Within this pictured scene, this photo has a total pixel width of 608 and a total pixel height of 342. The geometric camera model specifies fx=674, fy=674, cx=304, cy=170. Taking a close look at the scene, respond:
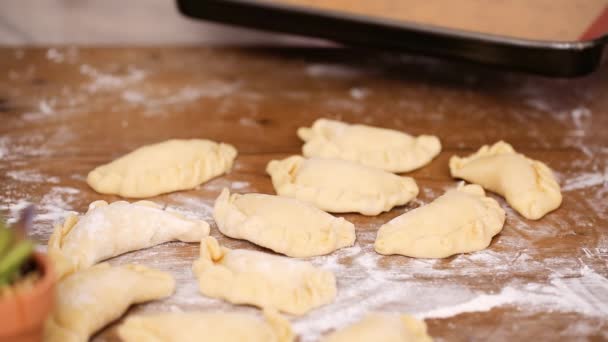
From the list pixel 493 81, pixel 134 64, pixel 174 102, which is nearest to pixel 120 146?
pixel 174 102

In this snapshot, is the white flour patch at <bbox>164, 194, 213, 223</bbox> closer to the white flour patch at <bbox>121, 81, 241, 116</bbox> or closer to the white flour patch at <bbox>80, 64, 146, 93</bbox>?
the white flour patch at <bbox>121, 81, 241, 116</bbox>

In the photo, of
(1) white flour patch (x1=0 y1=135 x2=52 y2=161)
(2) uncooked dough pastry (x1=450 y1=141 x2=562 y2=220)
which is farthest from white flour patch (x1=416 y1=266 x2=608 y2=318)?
(1) white flour patch (x1=0 y1=135 x2=52 y2=161)

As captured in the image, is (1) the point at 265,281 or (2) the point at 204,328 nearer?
(2) the point at 204,328

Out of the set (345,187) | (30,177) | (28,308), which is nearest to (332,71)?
(345,187)

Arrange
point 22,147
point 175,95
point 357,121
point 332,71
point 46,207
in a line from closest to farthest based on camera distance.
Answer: point 46,207 < point 22,147 < point 357,121 < point 175,95 < point 332,71

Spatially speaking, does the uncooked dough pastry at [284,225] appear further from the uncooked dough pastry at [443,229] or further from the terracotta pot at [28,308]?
the terracotta pot at [28,308]

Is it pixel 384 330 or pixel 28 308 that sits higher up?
pixel 28 308

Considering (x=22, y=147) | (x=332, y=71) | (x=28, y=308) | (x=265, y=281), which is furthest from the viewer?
(x=332, y=71)

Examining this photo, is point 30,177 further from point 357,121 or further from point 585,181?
point 585,181
